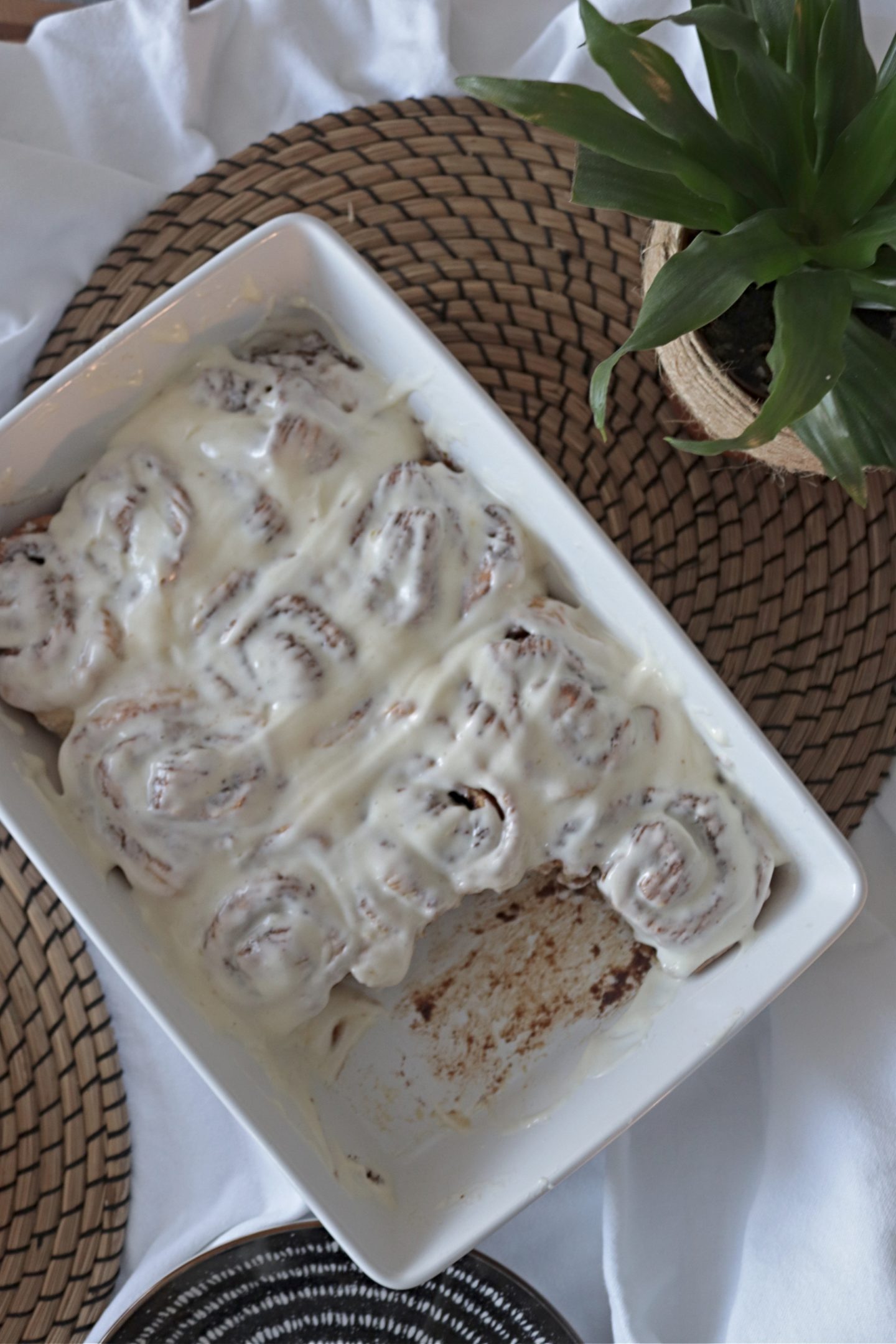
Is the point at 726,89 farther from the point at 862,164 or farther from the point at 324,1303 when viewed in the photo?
the point at 324,1303

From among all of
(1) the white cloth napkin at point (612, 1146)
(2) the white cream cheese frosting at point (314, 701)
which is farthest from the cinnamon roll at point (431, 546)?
(1) the white cloth napkin at point (612, 1146)

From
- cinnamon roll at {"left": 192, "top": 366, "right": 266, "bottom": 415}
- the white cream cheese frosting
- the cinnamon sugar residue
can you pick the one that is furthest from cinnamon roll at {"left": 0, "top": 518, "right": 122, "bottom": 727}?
the cinnamon sugar residue

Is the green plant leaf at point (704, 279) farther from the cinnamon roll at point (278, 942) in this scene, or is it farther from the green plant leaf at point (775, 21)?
the cinnamon roll at point (278, 942)

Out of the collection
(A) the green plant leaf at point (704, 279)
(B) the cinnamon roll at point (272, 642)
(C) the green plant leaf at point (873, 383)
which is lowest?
(B) the cinnamon roll at point (272, 642)

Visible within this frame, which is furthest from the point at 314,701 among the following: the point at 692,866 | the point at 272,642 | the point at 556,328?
the point at 556,328

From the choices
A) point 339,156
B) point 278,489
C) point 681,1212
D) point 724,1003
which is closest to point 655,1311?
point 681,1212

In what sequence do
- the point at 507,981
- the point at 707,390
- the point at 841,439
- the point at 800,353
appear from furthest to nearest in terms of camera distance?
the point at 507,981, the point at 707,390, the point at 841,439, the point at 800,353
